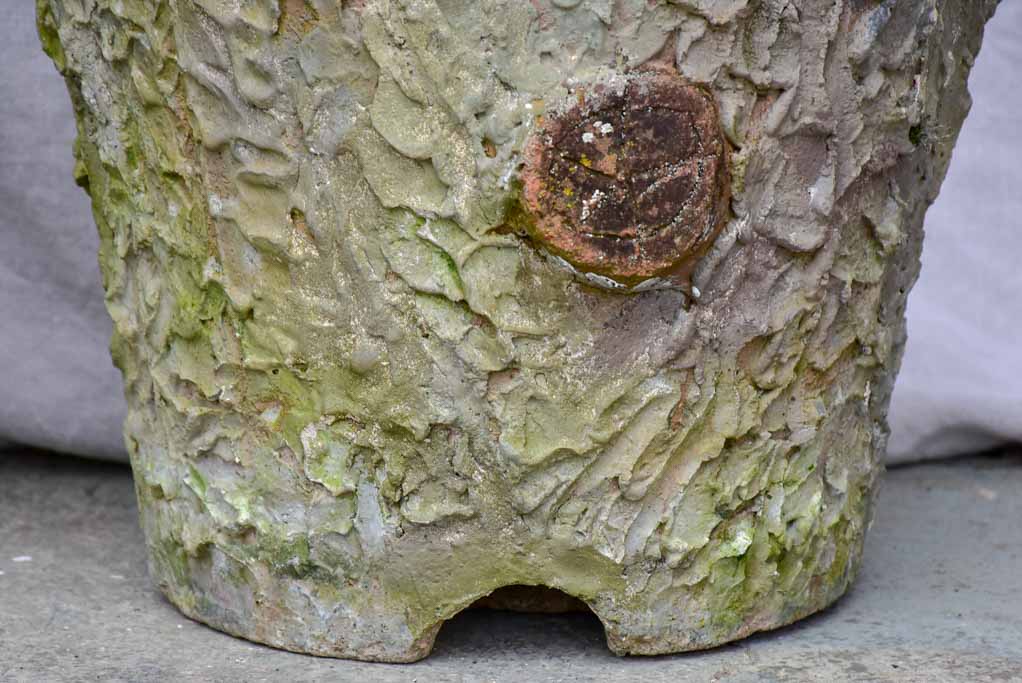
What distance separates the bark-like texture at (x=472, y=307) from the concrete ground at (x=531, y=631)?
0.03 m

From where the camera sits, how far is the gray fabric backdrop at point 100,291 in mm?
1798

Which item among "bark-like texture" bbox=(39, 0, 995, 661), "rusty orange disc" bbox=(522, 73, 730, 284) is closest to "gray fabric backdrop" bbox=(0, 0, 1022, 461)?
"bark-like texture" bbox=(39, 0, 995, 661)

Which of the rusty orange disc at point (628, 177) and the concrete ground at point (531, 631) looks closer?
the rusty orange disc at point (628, 177)

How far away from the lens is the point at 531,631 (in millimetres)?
1354

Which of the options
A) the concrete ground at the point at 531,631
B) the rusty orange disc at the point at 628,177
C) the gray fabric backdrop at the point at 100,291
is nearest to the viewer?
the rusty orange disc at the point at 628,177

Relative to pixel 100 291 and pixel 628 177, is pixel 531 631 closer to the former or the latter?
pixel 628 177

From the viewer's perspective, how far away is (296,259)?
1202mm

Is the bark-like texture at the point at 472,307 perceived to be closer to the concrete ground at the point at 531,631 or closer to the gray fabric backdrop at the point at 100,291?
the concrete ground at the point at 531,631

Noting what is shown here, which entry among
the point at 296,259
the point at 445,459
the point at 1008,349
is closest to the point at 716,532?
the point at 445,459

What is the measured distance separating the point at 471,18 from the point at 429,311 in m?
0.20

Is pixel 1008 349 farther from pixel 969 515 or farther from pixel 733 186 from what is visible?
pixel 733 186

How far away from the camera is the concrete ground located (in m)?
1.25

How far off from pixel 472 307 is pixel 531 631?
0.31 m

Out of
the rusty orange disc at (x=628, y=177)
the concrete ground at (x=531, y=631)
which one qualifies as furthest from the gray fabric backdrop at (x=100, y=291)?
the rusty orange disc at (x=628, y=177)
